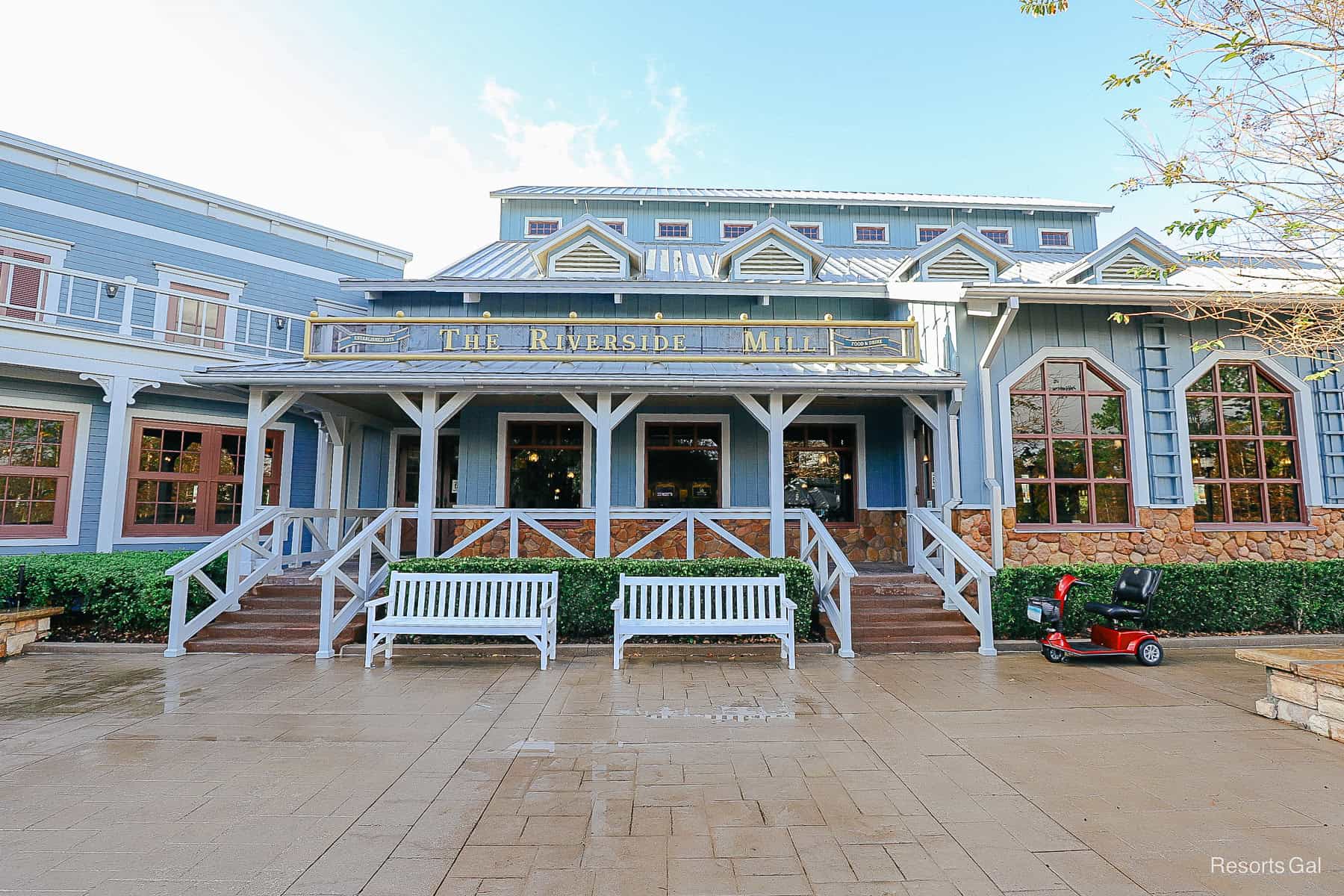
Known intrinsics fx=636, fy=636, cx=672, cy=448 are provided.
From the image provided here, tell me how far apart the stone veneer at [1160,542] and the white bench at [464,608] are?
5.49 m

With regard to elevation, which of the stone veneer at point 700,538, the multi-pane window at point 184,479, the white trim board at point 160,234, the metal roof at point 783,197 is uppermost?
the metal roof at point 783,197

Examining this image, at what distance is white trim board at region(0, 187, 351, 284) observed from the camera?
1123cm

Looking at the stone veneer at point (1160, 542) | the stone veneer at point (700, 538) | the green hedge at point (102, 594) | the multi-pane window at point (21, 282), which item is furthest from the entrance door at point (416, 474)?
the stone veneer at point (1160, 542)

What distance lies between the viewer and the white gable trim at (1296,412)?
889 cm

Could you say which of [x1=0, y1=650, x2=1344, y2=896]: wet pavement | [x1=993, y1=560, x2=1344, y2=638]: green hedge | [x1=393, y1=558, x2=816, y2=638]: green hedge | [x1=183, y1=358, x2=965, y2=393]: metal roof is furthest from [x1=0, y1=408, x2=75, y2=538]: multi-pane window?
[x1=993, y1=560, x2=1344, y2=638]: green hedge

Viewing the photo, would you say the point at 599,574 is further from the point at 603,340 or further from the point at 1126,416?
the point at 1126,416

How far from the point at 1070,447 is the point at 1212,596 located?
2371mm

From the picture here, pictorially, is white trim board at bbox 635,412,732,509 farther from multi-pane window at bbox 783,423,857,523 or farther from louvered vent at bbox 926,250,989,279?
louvered vent at bbox 926,250,989,279

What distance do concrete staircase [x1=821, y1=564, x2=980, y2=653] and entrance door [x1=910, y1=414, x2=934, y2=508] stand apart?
137 cm

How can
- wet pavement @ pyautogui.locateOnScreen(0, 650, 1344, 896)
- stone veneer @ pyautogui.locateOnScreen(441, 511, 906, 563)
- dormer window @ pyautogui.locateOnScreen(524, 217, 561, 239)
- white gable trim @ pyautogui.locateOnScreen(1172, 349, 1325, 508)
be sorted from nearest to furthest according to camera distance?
wet pavement @ pyautogui.locateOnScreen(0, 650, 1344, 896)
white gable trim @ pyautogui.locateOnScreen(1172, 349, 1325, 508)
stone veneer @ pyautogui.locateOnScreen(441, 511, 906, 563)
dormer window @ pyautogui.locateOnScreen(524, 217, 561, 239)

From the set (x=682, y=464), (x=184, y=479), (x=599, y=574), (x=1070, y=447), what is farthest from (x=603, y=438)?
(x=184, y=479)

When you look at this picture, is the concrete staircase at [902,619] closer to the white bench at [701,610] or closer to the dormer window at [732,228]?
the white bench at [701,610]

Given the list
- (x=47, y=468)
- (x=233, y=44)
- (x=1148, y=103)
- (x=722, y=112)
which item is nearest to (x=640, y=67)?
(x=722, y=112)

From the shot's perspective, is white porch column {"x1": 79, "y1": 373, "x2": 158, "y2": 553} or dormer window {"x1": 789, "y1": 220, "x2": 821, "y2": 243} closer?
white porch column {"x1": 79, "y1": 373, "x2": 158, "y2": 553}
